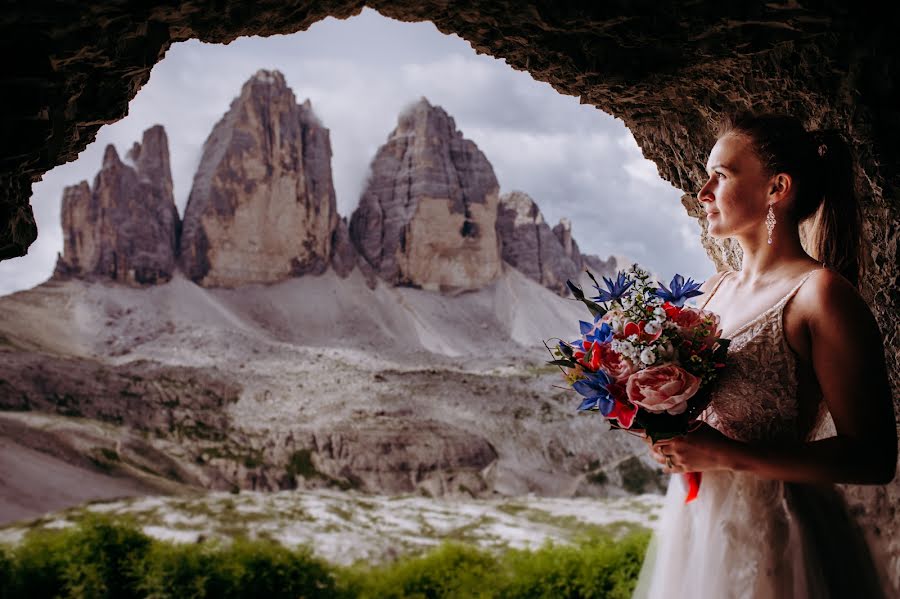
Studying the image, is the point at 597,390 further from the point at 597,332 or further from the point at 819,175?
the point at 819,175

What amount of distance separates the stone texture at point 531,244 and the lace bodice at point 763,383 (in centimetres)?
5461

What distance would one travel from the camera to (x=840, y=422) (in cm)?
192

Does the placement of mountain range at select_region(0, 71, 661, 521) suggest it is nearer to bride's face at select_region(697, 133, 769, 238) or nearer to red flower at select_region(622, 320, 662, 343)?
bride's face at select_region(697, 133, 769, 238)

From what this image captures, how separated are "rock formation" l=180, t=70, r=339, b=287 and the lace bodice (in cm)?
4626

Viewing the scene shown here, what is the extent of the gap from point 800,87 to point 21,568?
7.92 meters

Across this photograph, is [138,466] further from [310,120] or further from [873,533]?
[310,120]

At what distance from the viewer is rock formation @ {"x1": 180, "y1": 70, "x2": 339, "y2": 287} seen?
4575 cm

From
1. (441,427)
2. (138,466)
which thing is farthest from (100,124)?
(441,427)

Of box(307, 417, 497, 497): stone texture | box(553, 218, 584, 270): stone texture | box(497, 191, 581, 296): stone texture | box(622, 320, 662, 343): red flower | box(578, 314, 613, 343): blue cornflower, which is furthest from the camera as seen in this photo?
box(553, 218, 584, 270): stone texture

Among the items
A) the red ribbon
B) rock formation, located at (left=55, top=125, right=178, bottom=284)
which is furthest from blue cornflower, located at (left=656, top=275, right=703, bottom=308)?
rock formation, located at (left=55, top=125, right=178, bottom=284)

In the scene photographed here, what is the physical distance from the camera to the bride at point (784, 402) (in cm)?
191

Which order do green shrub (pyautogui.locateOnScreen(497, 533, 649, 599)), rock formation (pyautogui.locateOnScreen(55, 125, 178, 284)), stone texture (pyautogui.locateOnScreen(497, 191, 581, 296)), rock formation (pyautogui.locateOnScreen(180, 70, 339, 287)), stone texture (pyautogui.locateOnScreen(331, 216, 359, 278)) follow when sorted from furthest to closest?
stone texture (pyautogui.locateOnScreen(497, 191, 581, 296))
stone texture (pyautogui.locateOnScreen(331, 216, 359, 278))
rock formation (pyautogui.locateOnScreen(180, 70, 339, 287))
rock formation (pyautogui.locateOnScreen(55, 125, 178, 284))
green shrub (pyautogui.locateOnScreen(497, 533, 649, 599))

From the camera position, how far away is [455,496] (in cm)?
2200

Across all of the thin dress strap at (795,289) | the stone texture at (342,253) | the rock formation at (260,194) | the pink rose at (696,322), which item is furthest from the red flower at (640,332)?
the stone texture at (342,253)
